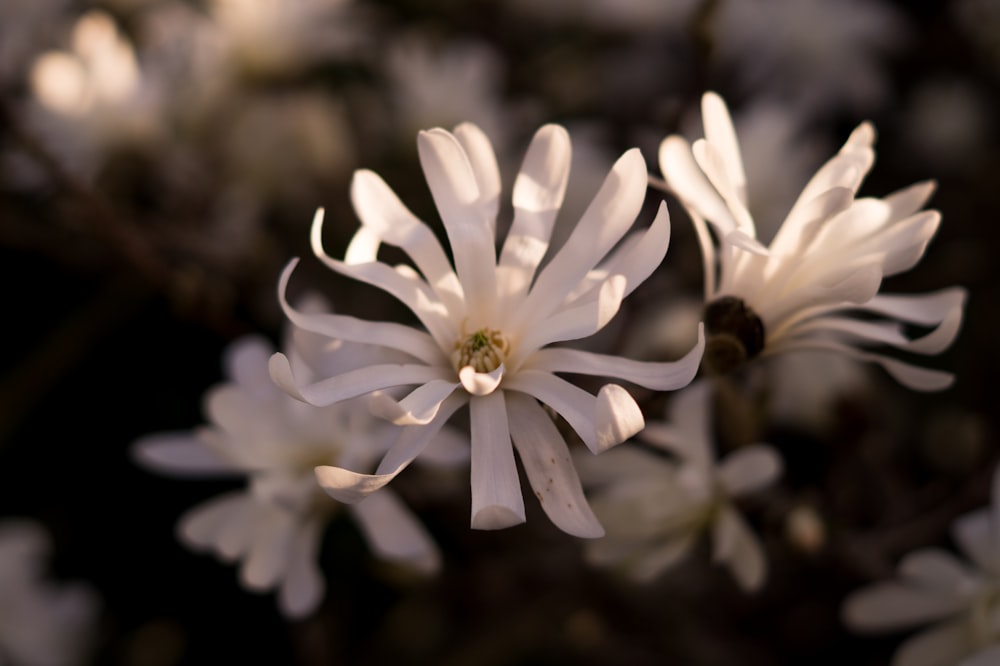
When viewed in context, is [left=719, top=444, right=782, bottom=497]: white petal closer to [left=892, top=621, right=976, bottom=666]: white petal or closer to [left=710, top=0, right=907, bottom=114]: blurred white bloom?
[left=892, top=621, right=976, bottom=666]: white petal

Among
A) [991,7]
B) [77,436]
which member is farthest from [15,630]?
[991,7]

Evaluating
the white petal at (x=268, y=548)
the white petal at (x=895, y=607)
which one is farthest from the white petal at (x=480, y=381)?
the white petal at (x=895, y=607)

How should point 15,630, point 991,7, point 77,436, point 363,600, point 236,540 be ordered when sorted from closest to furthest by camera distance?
point 236,540, point 15,630, point 363,600, point 77,436, point 991,7

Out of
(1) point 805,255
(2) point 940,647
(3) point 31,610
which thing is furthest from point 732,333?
(3) point 31,610

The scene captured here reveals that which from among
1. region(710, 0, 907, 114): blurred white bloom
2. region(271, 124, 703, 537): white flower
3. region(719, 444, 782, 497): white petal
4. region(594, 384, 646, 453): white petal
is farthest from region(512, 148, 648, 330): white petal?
region(710, 0, 907, 114): blurred white bloom

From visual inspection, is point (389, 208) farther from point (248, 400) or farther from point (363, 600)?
point (363, 600)

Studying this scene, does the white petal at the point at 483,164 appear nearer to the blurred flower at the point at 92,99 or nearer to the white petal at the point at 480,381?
the white petal at the point at 480,381

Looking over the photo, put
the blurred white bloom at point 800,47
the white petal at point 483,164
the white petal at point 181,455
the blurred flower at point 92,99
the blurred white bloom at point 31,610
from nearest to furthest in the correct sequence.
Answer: the white petal at point 483,164, the white petal at point 181,455, the blurred white bloom at point 31,610, the blurred flower at point 92,99, the blurred white bloom at point 800,47
